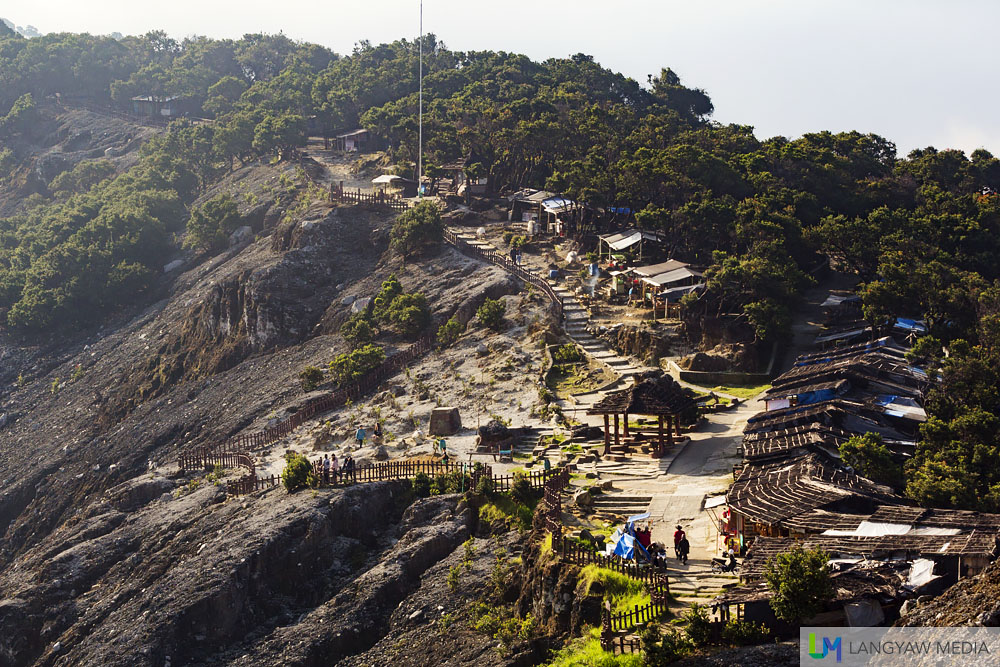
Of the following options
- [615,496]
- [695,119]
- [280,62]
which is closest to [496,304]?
[615,496]

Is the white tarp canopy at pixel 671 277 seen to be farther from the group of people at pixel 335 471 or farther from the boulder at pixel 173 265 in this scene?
the boulder at pixel 173 265

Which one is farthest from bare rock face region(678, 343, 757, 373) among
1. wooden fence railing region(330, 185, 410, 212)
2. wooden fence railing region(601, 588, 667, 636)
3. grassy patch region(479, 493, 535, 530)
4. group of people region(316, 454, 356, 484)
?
wooden fence railing region(330, 185, 410, 212)

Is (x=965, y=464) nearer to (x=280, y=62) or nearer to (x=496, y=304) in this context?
(x=496, y=304)

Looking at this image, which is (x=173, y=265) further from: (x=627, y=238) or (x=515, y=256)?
(x=627, y=238)

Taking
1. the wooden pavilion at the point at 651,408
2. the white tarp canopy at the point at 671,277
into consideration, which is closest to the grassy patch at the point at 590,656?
the wooden pavilion at the point at 651,408

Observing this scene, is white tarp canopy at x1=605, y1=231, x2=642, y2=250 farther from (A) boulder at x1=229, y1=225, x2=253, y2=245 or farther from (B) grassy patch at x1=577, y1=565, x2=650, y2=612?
(B) grassy patch at x1=577, y1=565, x2=650, y2=612

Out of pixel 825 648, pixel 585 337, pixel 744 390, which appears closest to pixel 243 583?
pixel 825 648
